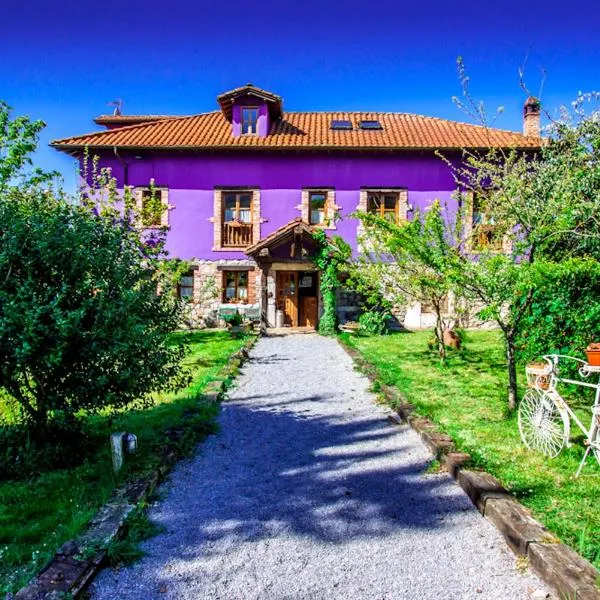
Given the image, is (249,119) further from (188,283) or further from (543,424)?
(543,424)

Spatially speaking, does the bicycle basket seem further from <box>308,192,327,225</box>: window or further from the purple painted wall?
<box>308,192,327,225</box>: window

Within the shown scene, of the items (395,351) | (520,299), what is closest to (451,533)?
(520,299)

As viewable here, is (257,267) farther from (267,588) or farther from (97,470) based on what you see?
(267,588)

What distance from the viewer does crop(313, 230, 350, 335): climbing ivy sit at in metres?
17.2

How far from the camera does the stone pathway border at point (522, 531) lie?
2.89m

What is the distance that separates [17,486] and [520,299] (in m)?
6.57

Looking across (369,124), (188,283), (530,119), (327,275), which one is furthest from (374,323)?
(530,119)

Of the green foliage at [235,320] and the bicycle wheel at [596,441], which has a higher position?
the green foliage at [235,320]

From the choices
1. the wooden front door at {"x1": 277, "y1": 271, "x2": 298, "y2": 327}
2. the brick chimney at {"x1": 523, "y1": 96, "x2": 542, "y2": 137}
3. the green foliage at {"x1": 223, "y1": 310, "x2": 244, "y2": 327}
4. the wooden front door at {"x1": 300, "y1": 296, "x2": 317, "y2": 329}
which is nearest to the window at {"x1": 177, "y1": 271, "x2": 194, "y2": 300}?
the green foliage at {"x1": 223, "y1": 310, "x2": 244, "y2": 327}

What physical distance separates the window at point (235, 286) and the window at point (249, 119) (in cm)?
552

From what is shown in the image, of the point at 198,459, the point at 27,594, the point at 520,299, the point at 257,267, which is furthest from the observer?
the point at 257,267

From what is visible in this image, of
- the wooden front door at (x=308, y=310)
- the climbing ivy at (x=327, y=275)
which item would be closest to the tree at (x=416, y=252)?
the climbing ivy at (x=327, y=275)

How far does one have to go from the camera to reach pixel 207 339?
15.5 m

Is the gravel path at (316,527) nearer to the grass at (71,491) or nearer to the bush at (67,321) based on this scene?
the grass at (71,491)
